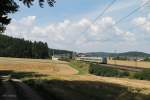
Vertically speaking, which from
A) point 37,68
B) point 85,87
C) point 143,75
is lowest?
point 85,87

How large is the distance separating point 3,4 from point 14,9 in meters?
2.58

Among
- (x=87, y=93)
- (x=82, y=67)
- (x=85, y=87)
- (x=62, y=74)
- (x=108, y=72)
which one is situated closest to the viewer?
(x=87, y=93)

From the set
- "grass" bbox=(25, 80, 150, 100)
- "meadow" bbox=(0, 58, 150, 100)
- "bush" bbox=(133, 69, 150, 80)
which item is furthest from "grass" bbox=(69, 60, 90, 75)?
"grass" bbox=(25, 80, 150, 100)

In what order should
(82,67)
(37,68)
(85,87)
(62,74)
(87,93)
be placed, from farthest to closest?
(82,67) → (37,68) → (62,74) → (85,87) → (87,93)

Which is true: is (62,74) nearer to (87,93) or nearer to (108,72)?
(108,72)

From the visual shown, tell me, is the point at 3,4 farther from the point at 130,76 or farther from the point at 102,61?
the point at 102,61

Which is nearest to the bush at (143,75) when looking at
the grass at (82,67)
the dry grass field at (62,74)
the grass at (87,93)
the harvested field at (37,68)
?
the dry grass field at (62,74)

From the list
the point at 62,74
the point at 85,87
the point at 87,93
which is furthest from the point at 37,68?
the point at 87,93

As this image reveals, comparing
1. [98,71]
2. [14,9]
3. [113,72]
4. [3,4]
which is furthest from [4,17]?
[98,71]

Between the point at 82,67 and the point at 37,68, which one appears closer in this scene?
the point at 37,68

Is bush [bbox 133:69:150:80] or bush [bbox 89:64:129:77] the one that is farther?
bush [bbox 89:64:129:77]

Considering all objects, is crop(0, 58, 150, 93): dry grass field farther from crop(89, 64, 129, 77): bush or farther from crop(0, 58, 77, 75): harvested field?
crop(89, 64, 129, 77): bush

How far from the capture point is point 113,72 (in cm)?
9288

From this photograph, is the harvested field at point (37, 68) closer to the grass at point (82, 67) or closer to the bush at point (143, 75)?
the grass at point (82, 67)
